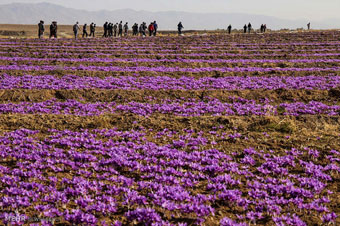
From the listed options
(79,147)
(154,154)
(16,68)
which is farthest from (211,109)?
(16,68)

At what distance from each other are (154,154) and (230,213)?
3.46m

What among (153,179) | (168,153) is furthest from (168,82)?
(153,179)

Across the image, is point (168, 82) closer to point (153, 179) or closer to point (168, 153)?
point (168, 153)

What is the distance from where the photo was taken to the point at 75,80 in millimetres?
20984

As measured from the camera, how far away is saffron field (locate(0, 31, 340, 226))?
643 centimetres

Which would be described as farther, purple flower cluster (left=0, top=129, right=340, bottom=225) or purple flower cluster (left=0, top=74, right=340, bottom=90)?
purple flower cluster (left=0, top=74, right=340, bottom=90)

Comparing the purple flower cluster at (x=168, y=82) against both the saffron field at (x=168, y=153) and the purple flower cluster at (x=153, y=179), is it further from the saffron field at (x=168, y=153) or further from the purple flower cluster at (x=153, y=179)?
the purple flower cluster at (x=153, y=179)

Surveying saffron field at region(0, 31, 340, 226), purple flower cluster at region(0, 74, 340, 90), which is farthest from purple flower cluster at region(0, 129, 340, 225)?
purple flower cluster at region(0, 74, 340, 90)

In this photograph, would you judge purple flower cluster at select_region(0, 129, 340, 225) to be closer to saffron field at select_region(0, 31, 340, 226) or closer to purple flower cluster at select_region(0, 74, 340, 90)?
saffron field at select_region(0, 31, 340, 226)

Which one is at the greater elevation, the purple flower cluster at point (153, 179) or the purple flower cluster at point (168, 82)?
the purple flower cluster at point (168, 82)

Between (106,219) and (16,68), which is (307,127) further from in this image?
(16,68)

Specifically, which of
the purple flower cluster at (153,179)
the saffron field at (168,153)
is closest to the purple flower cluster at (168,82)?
the saffron field at (168,153)

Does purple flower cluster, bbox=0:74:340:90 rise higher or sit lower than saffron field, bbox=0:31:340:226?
higher

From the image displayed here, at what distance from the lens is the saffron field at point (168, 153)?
21.1ft
